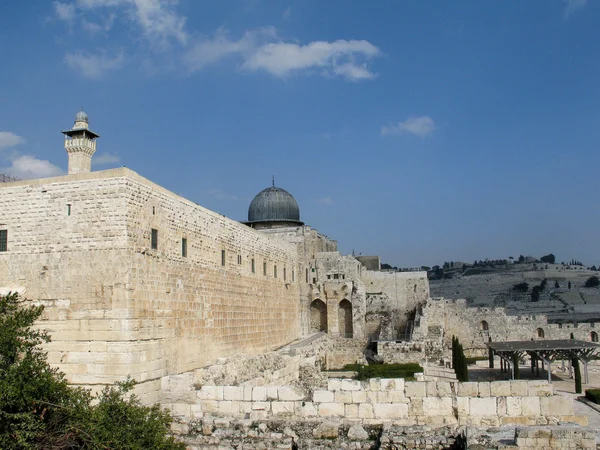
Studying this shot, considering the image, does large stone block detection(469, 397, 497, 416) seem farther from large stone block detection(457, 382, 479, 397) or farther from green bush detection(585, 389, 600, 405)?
green bush detection(585, 389, 600, 405)

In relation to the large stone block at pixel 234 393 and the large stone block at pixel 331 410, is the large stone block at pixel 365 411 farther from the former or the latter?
the large stone block at pixel 234 393

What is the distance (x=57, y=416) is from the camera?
30.8ft

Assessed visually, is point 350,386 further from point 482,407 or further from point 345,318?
point 345,318

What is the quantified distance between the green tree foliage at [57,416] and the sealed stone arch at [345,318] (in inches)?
726

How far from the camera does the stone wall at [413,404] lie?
9891 mm

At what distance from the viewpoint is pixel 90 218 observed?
37.9 feet

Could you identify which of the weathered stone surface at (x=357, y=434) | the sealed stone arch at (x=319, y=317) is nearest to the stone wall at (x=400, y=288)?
the sealed stone arch at (x=319, y=317)

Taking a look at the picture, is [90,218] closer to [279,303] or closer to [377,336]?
[279,303]

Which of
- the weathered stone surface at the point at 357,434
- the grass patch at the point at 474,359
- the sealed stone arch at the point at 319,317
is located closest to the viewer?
the weathered stone surface at the point at 357,434

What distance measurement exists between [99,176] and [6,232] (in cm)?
244

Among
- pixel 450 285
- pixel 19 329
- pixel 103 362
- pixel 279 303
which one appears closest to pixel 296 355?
pixel 279 303

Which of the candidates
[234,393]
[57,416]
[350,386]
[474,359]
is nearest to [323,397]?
[350,386]

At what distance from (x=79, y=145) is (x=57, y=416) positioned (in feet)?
26.0

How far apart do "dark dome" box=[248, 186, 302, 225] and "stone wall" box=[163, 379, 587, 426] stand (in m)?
19.5
